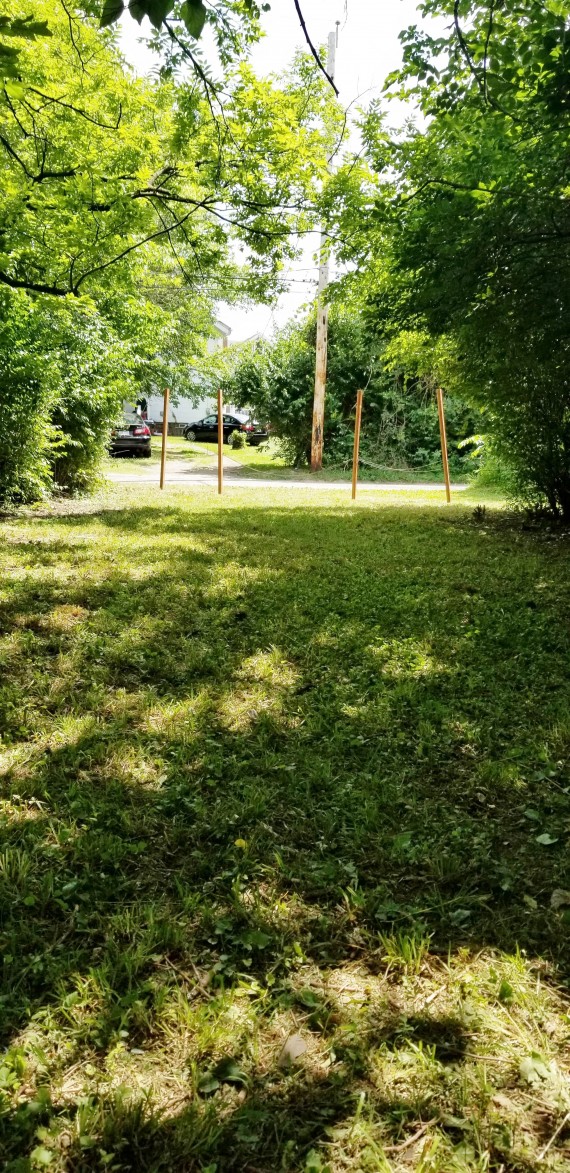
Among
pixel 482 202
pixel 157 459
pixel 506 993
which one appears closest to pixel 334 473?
pixel 157 459

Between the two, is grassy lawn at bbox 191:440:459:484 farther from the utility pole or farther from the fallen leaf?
the fallen leaf

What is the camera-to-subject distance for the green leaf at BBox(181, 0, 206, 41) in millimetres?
2391

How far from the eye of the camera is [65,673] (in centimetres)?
381

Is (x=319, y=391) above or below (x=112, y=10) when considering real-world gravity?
above

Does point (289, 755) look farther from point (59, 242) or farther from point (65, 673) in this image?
point (59, 242)

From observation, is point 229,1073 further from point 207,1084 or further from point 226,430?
point 226,430

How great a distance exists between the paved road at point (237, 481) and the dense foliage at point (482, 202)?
7.91 meters

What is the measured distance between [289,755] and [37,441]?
7.05 m

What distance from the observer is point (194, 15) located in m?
2.39

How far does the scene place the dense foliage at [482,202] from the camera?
475cm

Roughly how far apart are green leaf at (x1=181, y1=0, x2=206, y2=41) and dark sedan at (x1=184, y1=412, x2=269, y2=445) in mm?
30171

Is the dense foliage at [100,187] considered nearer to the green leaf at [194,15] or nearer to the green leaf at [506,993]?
the green leaf at [194,15]

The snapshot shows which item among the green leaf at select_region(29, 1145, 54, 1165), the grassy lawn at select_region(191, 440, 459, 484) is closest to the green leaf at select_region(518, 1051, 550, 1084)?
the green leaf at select_region(29, 1145, 54, 1165)

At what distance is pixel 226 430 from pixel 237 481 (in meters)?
→ 16.1
